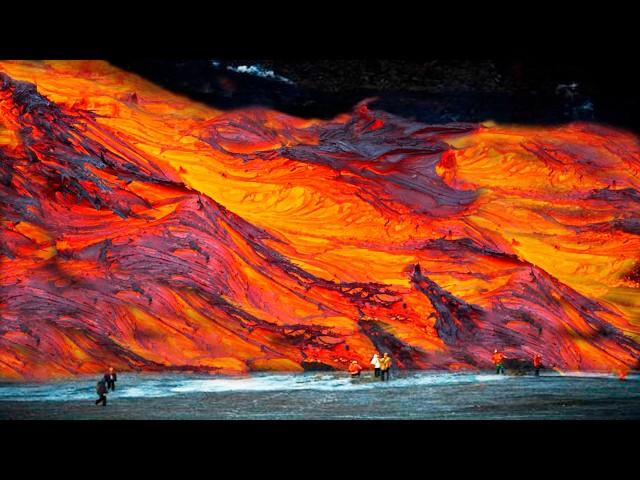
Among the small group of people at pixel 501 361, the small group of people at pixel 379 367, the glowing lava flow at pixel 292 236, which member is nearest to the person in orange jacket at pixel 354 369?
the small group of people at pixel 379 367

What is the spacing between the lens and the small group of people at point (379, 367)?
10984mm

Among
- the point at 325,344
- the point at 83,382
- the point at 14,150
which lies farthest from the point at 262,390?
the point at 14,150

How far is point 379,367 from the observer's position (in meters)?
11.0

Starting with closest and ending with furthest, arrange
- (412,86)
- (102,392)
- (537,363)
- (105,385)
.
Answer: (102,392) < (105,385) < (537,363) < (412,86)

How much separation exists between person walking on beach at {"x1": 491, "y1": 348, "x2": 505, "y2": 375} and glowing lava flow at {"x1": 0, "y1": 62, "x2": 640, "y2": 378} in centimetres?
8

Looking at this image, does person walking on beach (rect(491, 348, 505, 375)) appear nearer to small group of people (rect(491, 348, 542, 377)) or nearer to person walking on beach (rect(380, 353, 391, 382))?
small group of people (rect(491, 348, 542, 377))

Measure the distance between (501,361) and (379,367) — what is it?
4.01 feet

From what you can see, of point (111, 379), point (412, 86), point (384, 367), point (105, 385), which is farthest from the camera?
point (412, 86)

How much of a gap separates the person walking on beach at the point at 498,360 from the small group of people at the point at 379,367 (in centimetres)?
104

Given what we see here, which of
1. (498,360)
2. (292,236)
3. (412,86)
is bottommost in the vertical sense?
(498,360)

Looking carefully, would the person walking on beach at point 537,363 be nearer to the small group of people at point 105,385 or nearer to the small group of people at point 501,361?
the small group of people at point 501,361

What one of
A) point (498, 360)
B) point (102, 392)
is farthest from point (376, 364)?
point (102, 392)

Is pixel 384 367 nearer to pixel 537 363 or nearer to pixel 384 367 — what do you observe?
pixel 384 367

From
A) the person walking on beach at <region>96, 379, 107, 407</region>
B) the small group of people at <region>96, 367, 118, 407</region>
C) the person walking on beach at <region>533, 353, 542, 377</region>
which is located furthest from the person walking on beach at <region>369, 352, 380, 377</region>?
the person walking on beach at <region>96, 379, 107, 407</region>
